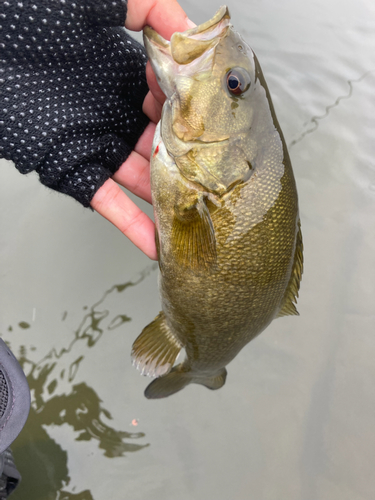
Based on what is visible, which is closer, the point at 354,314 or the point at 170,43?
the point at 170,43

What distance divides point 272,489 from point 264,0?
3765 millimetres

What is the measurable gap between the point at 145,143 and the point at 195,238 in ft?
2.34

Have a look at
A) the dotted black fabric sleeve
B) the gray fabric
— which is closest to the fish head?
the dotted black fabric sleeve

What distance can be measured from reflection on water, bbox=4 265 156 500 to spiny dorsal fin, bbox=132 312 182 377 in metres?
0.71

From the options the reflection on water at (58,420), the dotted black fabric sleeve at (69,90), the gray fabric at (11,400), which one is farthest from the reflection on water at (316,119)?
the gray fabric at (11,400)

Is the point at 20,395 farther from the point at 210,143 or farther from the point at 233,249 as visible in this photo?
the point at 210,143

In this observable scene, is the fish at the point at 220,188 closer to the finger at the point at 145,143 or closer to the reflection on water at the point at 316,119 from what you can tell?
the finger at the point at 145,143

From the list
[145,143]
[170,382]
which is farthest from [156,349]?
[145,143]

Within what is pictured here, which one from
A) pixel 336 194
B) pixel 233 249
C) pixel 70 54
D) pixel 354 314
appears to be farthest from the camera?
pixel 336 194

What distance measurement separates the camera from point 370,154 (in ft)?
9.41

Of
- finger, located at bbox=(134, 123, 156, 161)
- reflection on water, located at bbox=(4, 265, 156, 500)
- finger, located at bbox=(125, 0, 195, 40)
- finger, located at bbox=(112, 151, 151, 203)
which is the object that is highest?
finger, located at bbox=(125, 0, 195, 40)

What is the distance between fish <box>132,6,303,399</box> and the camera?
1145mm

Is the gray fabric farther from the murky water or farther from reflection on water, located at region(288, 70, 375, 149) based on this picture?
reflection on water, located at region(288, 70, 375, 149)

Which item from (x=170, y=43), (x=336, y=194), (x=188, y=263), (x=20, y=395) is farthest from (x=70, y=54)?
(x=336, y=194)
